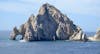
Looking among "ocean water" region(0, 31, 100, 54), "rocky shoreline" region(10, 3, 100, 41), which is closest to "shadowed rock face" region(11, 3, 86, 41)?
"rocky shoreline" region(10, 3, 100, 41)

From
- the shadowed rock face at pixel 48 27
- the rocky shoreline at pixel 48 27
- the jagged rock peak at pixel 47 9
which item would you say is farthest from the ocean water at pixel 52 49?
the jagged rock peak at pixel 47 9

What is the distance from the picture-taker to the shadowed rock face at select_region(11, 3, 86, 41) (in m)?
181

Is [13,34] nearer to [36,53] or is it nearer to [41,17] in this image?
[41,17]

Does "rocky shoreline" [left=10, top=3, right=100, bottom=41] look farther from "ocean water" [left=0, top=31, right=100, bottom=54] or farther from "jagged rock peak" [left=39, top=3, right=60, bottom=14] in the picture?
"ocean water" [left=0, top=31, right=100, bottom=54]

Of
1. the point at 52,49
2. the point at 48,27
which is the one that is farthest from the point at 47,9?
the point at 52,49

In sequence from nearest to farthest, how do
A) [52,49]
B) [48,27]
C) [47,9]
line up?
[52,49]
[48,27]
[47,9]

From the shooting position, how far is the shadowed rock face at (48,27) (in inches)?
7116

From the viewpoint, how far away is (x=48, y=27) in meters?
189

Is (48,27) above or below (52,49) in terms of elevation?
above

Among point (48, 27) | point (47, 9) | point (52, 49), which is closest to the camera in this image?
point (52, 49)

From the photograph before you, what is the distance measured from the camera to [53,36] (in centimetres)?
18675

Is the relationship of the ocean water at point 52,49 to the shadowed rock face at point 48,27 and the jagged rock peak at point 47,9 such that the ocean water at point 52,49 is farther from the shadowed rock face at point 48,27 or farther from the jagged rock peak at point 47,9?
the jagged rock peak at point 47,9

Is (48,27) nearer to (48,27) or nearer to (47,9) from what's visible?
(48,27)

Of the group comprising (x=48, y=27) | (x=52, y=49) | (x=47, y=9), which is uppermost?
(x=47, y=9)
